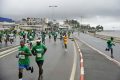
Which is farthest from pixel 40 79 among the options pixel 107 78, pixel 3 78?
pixel 107 78

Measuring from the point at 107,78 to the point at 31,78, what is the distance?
9.81 feet

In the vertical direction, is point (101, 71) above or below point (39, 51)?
below

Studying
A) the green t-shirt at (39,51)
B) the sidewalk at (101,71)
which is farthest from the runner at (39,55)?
the sidewalk at (101,71)

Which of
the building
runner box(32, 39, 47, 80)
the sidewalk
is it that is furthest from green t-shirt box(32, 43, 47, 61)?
the building

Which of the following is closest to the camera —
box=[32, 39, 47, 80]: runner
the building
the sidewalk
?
box=[32, 39, 47, 80]: runner

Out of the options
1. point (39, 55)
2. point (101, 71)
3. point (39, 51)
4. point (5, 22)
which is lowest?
point (101, 71)

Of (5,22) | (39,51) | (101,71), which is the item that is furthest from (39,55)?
(5,22)

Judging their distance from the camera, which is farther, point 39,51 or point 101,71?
point 101,71

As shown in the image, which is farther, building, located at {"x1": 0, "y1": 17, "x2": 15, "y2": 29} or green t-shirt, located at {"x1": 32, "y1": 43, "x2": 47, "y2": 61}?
building, located at {"x1": 0, "y1": 17, "x2": 15, "y2": 29}

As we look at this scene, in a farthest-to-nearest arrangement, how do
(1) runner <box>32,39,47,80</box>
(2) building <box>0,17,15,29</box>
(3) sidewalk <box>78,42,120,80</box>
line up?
(2) building <box>0,17,15,29</box> → (3) sidewalk <box>78,42,120,80</box> → (1) runner <box>32,39,47,80</box>

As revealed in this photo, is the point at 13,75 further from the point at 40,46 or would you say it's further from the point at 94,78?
the point at 94,78

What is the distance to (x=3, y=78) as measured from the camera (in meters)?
12.3

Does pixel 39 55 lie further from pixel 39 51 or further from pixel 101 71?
pixel 101 71

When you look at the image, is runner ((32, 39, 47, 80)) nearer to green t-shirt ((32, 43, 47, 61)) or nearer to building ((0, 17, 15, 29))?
green t-shirt ((32, 43, 47, 61))
